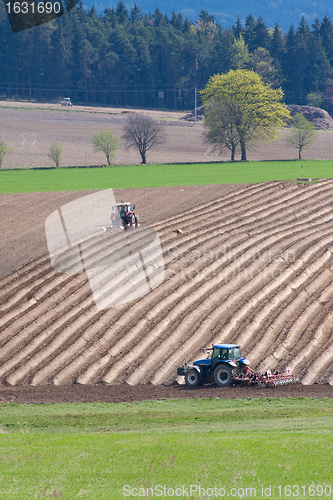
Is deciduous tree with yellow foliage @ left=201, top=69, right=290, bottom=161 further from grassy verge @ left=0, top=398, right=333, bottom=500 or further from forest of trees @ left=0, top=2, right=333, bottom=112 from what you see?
grassy verge @ left=0, top=398, right=333, bottom=500

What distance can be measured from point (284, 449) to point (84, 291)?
1479 cm

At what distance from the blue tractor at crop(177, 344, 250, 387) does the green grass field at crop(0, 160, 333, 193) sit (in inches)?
1221

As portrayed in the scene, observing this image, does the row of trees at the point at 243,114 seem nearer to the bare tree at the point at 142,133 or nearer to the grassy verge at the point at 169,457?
the bare tree at the point at 142,133

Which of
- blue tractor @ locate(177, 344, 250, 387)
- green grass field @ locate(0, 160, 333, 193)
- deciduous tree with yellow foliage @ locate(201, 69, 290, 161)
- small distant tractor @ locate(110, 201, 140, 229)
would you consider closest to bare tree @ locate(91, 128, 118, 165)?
green grass field @ locate(0, 160, 333, 193)

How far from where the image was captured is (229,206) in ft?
123

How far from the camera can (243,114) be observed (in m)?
75.1

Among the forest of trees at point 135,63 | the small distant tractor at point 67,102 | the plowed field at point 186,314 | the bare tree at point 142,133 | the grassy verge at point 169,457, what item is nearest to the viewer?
the grassy verge at point 169,457

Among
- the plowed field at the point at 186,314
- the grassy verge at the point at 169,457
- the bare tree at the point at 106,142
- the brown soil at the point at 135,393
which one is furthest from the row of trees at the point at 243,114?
the grassy verge at the point at 169,457

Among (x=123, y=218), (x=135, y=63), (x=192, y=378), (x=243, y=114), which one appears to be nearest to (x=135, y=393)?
(x=192, y=378)

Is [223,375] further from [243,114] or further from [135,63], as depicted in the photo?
[135,63]

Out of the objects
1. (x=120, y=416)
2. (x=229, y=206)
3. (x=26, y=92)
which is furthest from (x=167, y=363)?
(x=26, y=92)

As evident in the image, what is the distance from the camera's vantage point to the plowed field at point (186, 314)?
1892 centimetres

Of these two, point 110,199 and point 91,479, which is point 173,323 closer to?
point 91,479

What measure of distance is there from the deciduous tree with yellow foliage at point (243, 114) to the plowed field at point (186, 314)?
147ft
